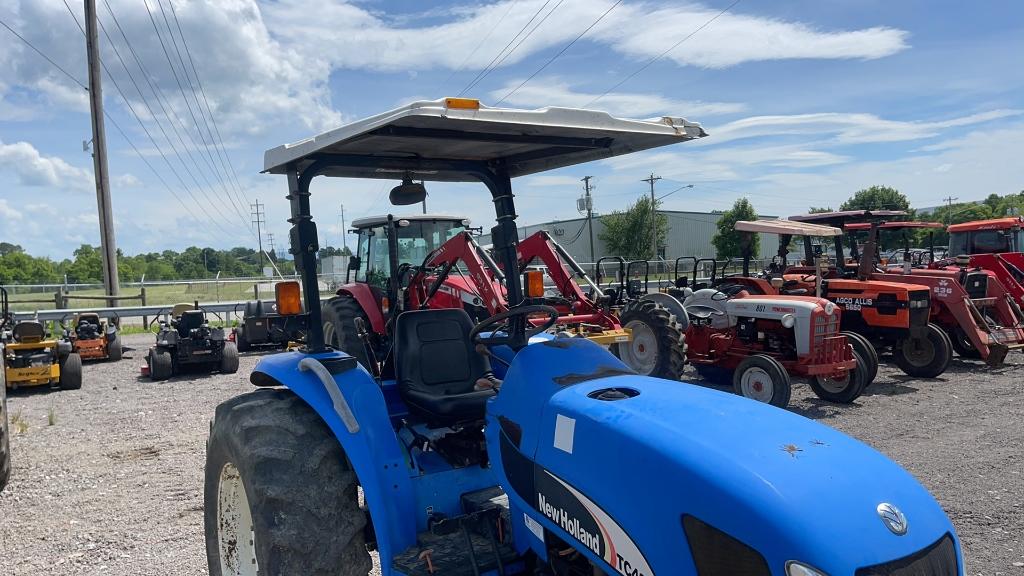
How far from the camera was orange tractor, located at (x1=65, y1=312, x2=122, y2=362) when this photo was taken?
12664mm

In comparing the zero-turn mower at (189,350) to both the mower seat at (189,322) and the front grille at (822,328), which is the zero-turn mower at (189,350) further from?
the front grille at (822,328)

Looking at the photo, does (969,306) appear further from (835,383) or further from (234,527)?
(234,527)

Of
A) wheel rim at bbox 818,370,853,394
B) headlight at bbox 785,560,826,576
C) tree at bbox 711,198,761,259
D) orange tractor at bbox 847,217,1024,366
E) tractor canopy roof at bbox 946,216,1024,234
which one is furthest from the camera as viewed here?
tree at bbox 711,198,761,259

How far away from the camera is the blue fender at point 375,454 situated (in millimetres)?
2746

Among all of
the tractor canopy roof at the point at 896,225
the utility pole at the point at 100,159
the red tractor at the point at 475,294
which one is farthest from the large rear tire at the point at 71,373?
the tractor canopy roof at the point at 896,225

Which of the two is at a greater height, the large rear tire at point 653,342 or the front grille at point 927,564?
the front grille at point 927,564

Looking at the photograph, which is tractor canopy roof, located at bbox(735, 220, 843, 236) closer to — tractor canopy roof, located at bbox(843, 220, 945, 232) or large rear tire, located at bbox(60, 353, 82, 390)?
tractor canopy roof, located at bbox(843, 220, 945, 232)

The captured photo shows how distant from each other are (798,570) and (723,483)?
24 centimetres

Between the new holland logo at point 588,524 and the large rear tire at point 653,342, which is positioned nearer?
the new holland logo at point 588,524

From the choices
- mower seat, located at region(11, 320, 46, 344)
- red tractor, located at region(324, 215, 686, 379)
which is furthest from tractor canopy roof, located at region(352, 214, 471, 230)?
mower seat, located at region(11, 320, 46, 344)

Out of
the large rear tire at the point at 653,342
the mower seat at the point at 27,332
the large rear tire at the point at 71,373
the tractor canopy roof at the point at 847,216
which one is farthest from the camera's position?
the tractor canopy roof at the point at 847,216

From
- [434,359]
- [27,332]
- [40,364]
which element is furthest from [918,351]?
[27,332]

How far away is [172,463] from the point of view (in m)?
6.08

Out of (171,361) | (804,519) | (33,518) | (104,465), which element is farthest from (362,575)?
(171,361)
